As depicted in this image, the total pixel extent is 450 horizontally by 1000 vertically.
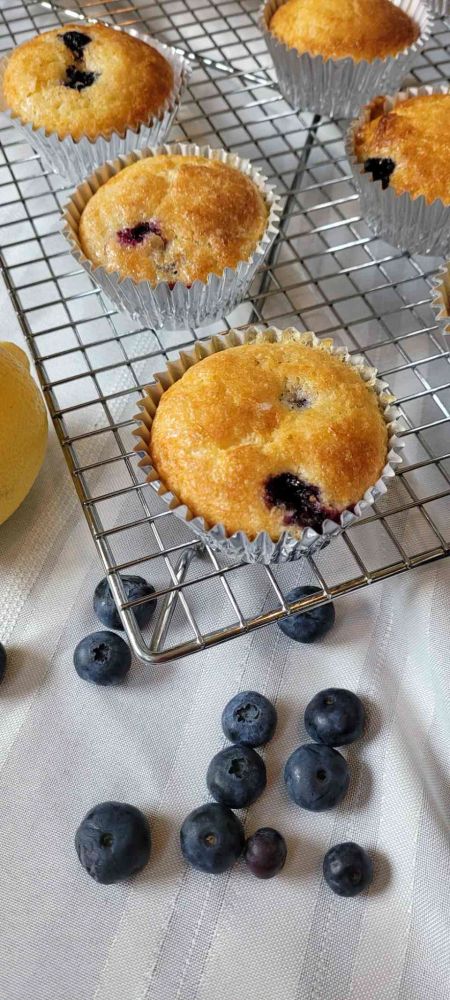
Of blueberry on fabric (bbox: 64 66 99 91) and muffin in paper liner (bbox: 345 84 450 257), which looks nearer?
muffin in paper liner (bbox: 345 84 450 257)

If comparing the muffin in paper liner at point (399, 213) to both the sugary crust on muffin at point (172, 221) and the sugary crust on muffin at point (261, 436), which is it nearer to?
the sugary crust on muffin at point (172, 221)

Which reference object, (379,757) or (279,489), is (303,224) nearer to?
(279,489)

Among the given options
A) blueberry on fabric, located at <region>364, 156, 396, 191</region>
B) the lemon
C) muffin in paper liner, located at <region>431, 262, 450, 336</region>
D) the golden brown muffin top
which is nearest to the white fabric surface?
the lemon

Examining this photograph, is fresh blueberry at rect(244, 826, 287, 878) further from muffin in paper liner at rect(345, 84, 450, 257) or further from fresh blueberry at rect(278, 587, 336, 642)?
muffin in paper liner at rect(345, 84, 450, 257)

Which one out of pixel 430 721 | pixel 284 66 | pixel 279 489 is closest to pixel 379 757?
pixel 430 721

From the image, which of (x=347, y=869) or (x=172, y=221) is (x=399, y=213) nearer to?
(x=172, y=221)

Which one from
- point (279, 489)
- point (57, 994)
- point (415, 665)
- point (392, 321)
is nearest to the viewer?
point (57, 994)

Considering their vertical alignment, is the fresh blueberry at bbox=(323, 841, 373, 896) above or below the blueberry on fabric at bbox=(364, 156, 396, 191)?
below

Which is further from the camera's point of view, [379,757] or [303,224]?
[303,224]
